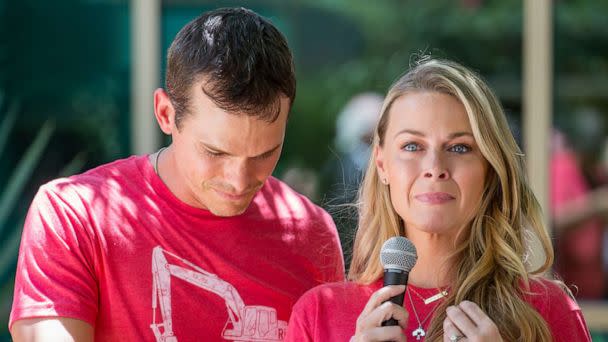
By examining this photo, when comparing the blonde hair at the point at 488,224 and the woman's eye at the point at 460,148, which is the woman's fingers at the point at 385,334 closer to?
the blonde hair at the point at 488,224

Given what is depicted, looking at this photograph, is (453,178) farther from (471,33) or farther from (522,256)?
(471,33)

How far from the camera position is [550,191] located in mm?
6922

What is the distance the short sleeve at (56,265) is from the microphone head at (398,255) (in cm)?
93

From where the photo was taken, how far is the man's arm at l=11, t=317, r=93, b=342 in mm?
3133

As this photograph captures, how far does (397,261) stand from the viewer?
281 centimetres

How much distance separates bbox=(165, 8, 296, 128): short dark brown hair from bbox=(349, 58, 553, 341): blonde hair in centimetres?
39

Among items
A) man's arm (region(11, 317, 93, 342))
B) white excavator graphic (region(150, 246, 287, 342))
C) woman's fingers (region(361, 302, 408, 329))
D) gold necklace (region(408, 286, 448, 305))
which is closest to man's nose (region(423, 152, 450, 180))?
gold necklace (region(408, 286, 448, 305))

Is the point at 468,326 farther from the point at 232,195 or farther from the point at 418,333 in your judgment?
the point at 232,195

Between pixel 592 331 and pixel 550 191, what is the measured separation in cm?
90

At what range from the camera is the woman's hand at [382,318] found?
2666mm

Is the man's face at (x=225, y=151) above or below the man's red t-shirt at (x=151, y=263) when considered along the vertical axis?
above

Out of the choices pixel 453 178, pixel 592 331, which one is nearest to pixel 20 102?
pixel 592 331

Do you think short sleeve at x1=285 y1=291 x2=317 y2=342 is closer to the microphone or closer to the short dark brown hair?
the microphone

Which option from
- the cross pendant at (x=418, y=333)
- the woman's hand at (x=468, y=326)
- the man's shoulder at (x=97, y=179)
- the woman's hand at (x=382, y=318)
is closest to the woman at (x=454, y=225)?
the cross pendant at (x=418, y=333)
